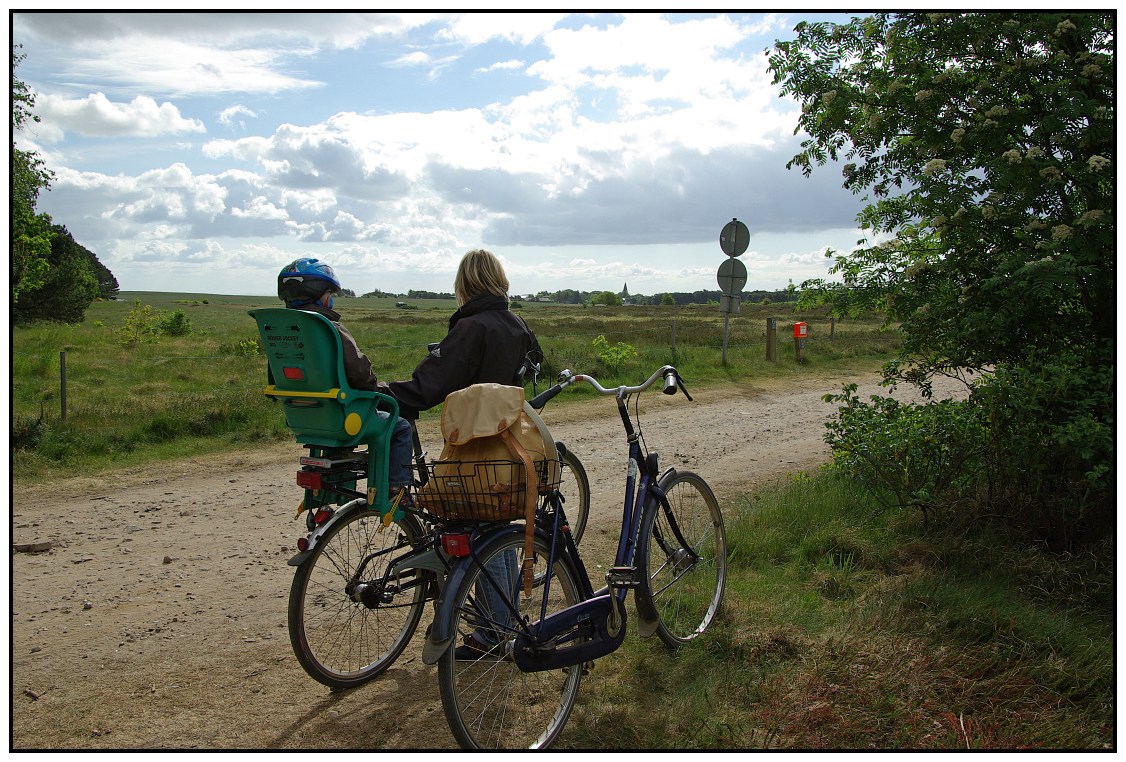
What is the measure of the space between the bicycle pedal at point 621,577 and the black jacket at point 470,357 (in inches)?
39.5

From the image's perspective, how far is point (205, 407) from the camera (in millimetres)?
10664

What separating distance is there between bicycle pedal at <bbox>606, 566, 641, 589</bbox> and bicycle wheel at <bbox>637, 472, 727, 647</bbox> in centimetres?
23

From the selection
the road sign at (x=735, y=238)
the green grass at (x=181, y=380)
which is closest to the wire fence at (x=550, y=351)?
the green grass at (x=181, y=380)

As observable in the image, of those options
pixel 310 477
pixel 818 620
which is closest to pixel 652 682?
pixel 818 620

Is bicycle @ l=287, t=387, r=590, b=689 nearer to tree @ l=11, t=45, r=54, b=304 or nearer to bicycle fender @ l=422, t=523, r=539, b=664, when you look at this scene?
bicycle fender @ l=422, t=523, r=539, b=664

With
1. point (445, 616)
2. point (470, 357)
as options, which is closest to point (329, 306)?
point (470, 357)

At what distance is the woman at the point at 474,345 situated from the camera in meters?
3.68

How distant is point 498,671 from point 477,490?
773 mm

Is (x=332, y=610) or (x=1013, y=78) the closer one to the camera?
(x=332, y=610)

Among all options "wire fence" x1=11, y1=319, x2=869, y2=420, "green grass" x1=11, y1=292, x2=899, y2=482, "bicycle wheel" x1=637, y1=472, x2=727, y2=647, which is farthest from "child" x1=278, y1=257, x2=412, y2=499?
"wire fence" x1=11, y1=319, x2=869, y2=420

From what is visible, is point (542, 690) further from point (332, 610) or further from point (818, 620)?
point (818, 620)

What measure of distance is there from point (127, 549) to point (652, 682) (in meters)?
4.02

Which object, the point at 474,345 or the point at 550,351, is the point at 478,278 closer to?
the point at 474,345

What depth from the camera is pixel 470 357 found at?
12.3 ft
